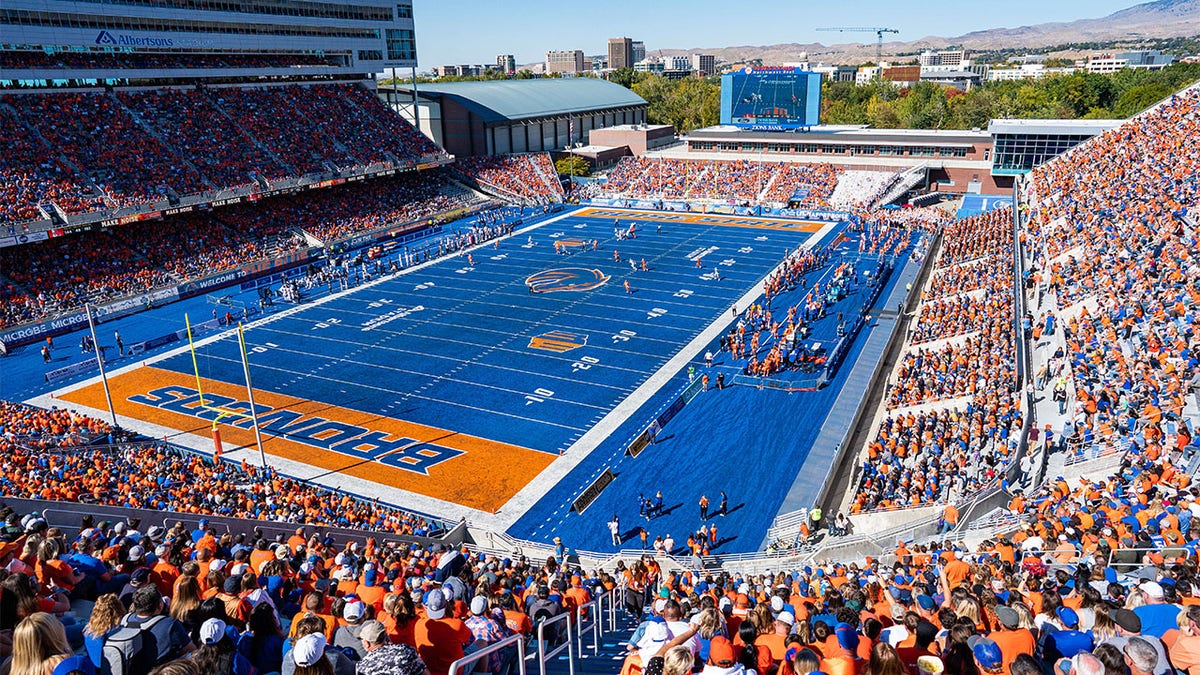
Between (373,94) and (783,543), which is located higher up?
(373,94)

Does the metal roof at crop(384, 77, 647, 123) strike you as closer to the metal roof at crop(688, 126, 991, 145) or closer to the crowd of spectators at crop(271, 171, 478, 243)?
the crowd of spectators at crop(271, 171, 478, 243)

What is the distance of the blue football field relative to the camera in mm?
19766

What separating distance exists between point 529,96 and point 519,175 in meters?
16.3

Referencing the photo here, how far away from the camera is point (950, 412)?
20.2 metres

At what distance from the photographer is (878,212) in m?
52.6

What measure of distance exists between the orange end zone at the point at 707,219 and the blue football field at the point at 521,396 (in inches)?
409

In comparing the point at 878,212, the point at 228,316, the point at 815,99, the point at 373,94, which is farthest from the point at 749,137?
the point at 228,316

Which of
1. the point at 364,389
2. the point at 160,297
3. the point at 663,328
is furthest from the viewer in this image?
the point at 160,297

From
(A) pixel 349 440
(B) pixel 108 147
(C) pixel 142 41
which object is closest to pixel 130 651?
(A) pixel 349 440

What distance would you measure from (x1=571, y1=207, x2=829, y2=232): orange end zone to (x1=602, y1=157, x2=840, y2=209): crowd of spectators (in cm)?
396

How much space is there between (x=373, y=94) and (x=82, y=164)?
25977 millimetres

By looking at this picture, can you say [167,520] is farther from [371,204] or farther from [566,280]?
[371,204]

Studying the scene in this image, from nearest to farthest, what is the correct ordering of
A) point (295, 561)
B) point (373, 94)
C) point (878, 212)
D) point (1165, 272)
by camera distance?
point (295, 561), point (1165, 272), point (878, 212), point (373, 94)

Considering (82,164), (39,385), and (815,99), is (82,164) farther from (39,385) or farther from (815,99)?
(815,99)
